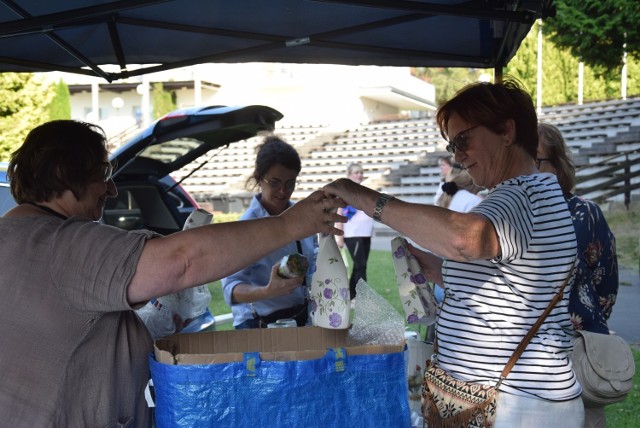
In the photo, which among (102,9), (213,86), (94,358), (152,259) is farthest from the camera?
(213,86)

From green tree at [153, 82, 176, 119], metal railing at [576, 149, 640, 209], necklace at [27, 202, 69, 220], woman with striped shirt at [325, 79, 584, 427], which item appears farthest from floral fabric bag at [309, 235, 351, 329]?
green tree at [153, 82, 176, 119]

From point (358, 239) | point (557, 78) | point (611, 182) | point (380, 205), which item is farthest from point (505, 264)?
point (557, 78)

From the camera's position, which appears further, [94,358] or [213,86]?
[213,86]

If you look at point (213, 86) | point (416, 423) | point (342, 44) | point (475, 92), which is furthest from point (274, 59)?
point (213, 86)

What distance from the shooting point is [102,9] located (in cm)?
264

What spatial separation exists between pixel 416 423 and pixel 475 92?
120 centimetres

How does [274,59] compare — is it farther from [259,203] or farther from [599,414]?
[599,414]

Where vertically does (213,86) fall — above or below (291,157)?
below

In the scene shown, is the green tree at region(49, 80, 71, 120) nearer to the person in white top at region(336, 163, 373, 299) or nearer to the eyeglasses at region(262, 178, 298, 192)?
the person in white top at region(336, 163, 373, 299)

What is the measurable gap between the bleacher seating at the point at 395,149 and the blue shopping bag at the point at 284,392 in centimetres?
2139

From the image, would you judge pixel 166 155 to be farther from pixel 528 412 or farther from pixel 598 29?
pixel 598 29

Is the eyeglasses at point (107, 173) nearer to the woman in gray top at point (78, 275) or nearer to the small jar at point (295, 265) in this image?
the woman in gray top at point (78, 275)

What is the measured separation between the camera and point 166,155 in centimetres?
673

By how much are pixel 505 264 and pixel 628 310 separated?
7718 mm
